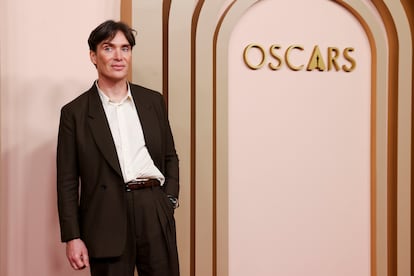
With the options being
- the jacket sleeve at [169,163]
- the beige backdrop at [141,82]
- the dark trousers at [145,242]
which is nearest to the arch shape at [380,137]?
the beige backdrop at [141,82]

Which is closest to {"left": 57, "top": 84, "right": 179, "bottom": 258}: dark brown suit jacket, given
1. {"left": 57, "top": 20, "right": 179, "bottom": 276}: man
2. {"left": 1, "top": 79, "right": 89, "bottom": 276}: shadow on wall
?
{"left": 57, "top": 20, "right": 179, "bottom": 276}: man

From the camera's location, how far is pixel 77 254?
2.14m

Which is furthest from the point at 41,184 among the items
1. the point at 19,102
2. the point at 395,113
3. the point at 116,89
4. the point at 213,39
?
the point at 395,113

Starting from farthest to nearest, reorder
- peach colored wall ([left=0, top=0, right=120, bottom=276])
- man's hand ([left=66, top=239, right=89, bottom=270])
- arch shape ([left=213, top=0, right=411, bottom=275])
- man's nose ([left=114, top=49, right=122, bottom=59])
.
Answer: arch shape ([left=213, top=0, right=411, bottom=275]) → peach colored wall ([left=0, top=0, right=120, bottom=276]) → man's nose ([left=114, top=49, right=122, bottom=59]) → man's hand ([left=66, top=239, right=89, bottom=270])

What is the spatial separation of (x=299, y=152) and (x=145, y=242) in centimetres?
123

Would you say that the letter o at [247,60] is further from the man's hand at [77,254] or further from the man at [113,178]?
the man's hand at [77,254]

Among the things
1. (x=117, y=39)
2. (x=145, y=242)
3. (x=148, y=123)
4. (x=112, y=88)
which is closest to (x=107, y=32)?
(x=117, y=39)

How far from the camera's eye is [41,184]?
270 centimetres

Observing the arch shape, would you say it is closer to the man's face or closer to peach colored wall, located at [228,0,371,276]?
peach colored wall, located at [228,0,371,276]

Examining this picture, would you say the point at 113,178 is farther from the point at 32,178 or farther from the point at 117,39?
the point at 32,178

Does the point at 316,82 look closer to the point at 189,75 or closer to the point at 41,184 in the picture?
the point at 189,75

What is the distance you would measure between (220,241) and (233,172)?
39cm

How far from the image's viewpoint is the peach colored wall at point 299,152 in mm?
2969

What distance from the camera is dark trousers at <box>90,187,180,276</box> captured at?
2164 mm
